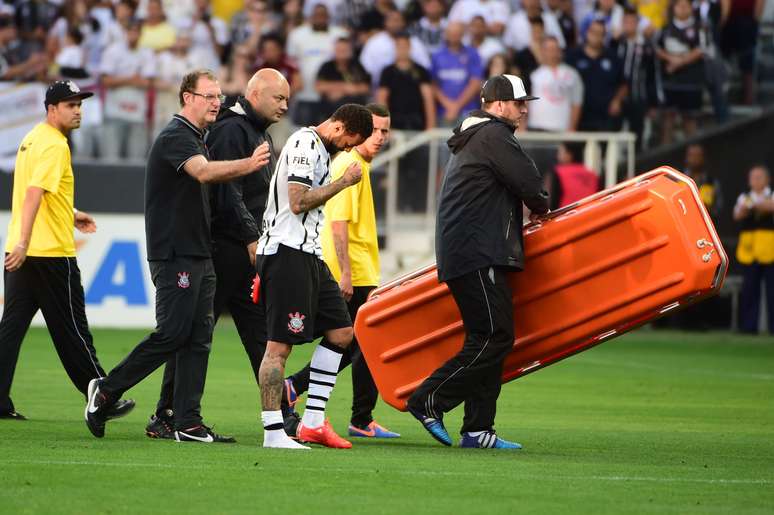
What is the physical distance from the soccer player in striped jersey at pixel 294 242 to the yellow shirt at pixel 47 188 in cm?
217

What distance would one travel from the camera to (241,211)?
9.73 m

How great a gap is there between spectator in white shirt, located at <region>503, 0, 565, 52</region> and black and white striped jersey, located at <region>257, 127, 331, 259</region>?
14937 mm

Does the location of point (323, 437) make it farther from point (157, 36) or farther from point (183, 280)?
point (157, 36)

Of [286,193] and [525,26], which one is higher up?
[525,26]

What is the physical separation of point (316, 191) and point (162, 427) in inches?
78.4

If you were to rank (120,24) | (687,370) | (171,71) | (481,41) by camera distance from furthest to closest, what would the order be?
(481,41), (120,24), (171,71), (687,370)

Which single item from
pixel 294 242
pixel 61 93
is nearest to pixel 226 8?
pixel 61 93

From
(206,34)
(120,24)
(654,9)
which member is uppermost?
(654,9)

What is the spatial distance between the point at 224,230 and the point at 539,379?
20.3 ft

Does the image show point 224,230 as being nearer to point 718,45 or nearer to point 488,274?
point 488,274

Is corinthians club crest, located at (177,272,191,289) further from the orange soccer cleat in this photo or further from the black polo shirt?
the orange soccer cleat

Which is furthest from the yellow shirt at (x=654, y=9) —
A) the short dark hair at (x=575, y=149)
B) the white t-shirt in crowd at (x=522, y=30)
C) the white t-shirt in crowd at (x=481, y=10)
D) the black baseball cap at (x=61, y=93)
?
the black baseball cap at (x=61, y=93)

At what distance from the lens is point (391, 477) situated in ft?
26.0

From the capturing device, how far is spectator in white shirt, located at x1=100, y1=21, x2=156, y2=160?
2145 centimetres
